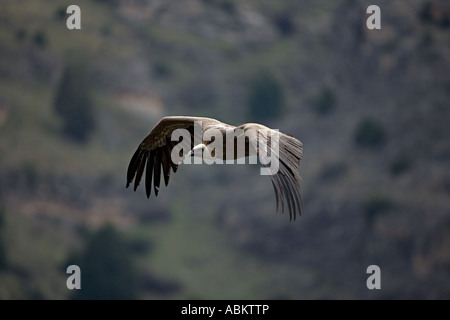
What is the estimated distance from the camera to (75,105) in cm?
10938

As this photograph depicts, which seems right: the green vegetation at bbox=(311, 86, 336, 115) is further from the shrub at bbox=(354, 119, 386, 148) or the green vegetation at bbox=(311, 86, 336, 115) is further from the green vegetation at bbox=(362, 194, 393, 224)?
the green vegetation at bbox=(362, 194, 393, 224)

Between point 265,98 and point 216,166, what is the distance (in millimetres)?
16229

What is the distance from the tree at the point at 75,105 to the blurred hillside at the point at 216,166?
17 centimetres

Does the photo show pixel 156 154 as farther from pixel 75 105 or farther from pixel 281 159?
pixel 75 105

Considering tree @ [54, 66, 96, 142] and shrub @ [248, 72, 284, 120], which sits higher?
shrub @ [248, 72, 284, 120]

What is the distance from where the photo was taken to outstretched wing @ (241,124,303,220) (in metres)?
20.7

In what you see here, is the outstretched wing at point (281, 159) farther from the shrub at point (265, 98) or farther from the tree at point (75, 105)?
the shrub at point (265, 98)

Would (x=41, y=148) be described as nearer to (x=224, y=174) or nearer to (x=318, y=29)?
(x=224, y=174)

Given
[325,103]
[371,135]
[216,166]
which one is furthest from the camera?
[325,103]

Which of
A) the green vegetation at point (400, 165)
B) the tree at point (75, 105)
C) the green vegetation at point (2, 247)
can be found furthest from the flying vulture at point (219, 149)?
the tree at point (75, 105)

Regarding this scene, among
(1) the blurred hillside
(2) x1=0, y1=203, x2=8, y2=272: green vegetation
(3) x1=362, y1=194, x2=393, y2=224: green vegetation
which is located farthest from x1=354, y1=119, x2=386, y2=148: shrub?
(2) x1=0, y1=203, x2=8, y2=272: green vegetation

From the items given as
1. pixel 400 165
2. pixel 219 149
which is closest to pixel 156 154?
pixel 219 149

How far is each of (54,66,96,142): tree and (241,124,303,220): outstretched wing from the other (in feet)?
276

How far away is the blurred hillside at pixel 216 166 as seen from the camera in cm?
8769
